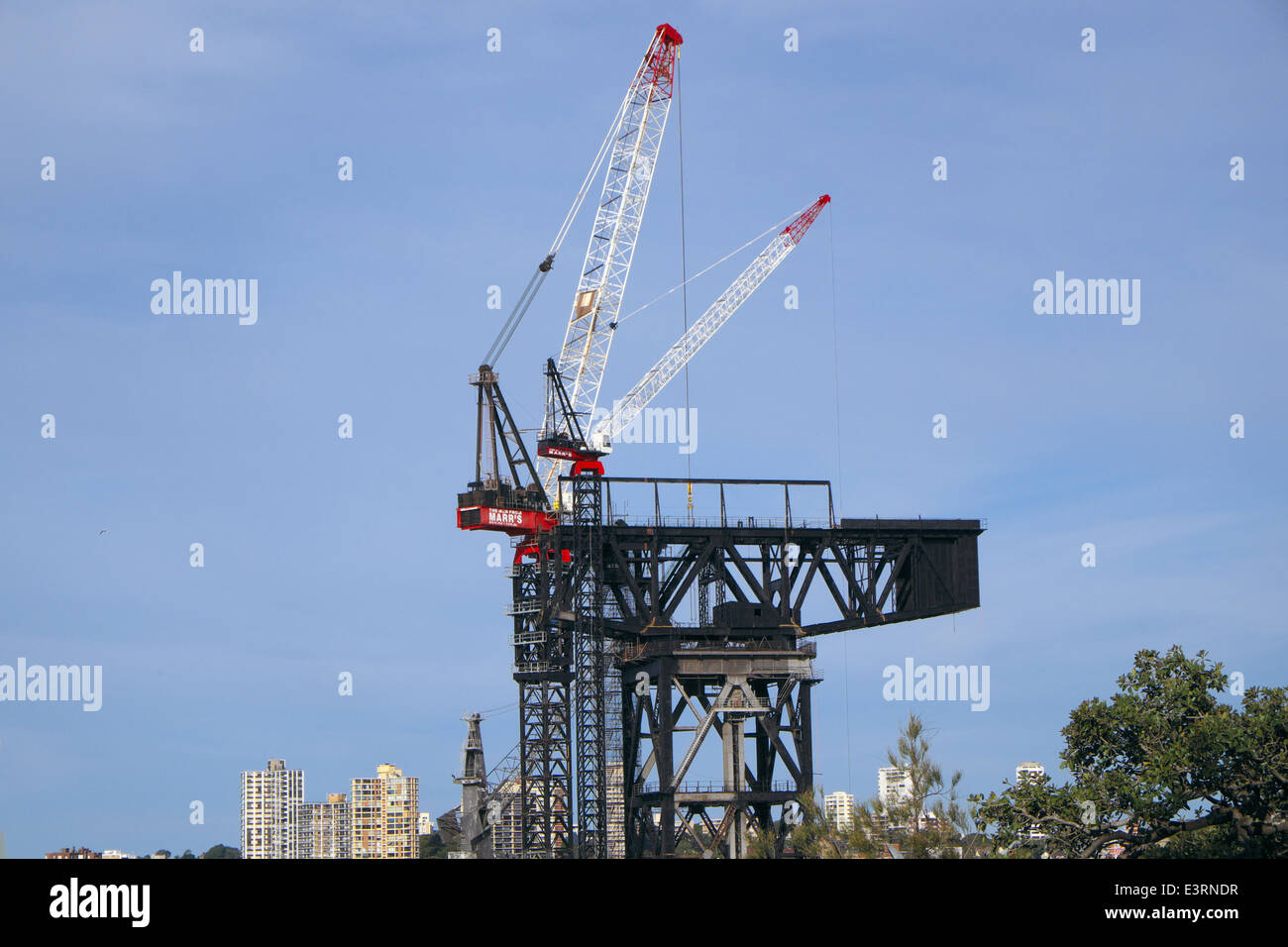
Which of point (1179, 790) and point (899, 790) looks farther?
point (1179, 790)

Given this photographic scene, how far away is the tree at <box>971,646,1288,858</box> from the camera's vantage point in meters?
82.3

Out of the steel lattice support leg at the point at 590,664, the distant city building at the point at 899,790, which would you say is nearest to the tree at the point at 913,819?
the distant city building at the point at 899,790

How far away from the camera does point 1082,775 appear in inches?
3378

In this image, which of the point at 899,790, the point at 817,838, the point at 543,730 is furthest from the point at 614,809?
the point at 899,790

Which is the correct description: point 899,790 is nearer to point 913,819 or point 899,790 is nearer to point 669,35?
point 913,819

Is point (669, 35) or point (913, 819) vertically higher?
point (669, 35)

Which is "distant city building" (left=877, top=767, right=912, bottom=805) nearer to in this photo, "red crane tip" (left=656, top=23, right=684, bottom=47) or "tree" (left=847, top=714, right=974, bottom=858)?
"tree" (left=847, top=714, right=974, bottom=858)

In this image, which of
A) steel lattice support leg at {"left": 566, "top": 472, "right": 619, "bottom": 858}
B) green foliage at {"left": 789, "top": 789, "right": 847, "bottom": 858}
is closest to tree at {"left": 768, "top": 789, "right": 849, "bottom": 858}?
green foliage at {"left": 789, "top": 789, "right": 847, "bottom": 858}

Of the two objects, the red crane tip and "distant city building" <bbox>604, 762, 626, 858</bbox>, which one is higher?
the red crane tip

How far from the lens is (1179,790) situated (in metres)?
83.2

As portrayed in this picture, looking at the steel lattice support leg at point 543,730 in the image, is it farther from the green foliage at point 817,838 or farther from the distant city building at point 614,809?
the green foliage at point 817,838
